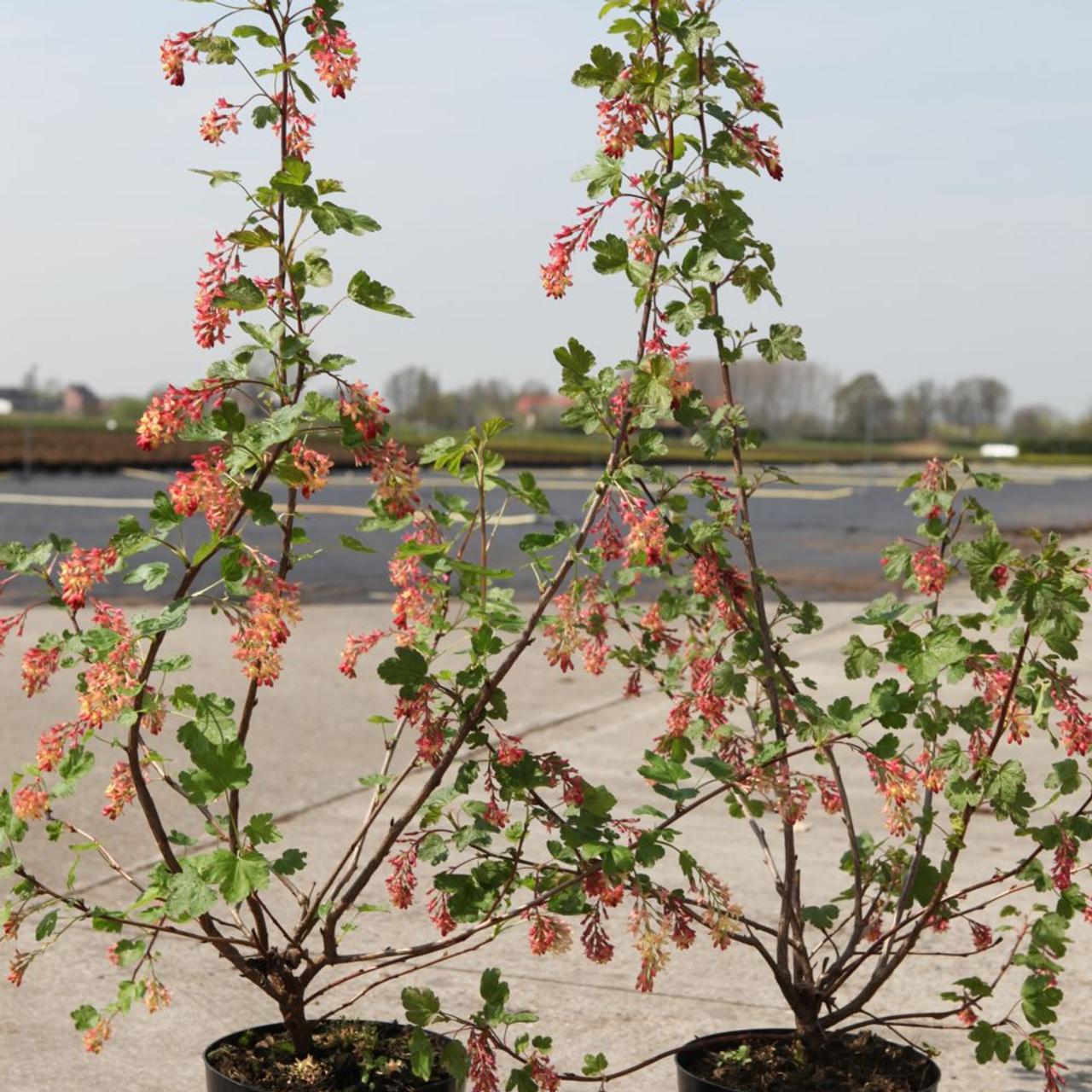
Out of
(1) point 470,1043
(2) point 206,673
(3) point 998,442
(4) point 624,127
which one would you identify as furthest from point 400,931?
(3) point 998,442

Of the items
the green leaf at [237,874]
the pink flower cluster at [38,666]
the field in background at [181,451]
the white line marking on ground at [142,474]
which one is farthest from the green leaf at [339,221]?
the white line marking on ground at [142,474]

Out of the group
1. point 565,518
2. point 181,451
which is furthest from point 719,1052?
point 181,451

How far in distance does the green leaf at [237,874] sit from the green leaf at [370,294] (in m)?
0.87

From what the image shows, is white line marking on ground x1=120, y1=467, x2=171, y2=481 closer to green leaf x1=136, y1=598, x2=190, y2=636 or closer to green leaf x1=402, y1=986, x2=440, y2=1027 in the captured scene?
green leaf x1=402, y1=986, x2=440, y2=1027

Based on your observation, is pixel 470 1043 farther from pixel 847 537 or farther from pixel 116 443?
pixel 116 443

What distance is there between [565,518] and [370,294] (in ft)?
73.2

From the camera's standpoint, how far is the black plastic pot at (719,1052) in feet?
9.42

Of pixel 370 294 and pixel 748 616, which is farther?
pixel 748 616

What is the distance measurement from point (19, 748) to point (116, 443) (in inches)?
1861

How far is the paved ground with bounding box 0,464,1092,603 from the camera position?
Result: 1464 cm

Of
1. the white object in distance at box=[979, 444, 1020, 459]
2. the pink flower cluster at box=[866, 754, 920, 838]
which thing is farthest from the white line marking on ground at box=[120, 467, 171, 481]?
the white object in distance at box=[979, 444, 1020, 459]

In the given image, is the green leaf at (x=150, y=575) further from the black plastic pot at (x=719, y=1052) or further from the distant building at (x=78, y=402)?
the distant building at (x=78, y=402)

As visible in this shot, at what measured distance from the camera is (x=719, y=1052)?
3.05 meters

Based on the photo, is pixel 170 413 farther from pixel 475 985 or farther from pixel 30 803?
pixel 475 985
